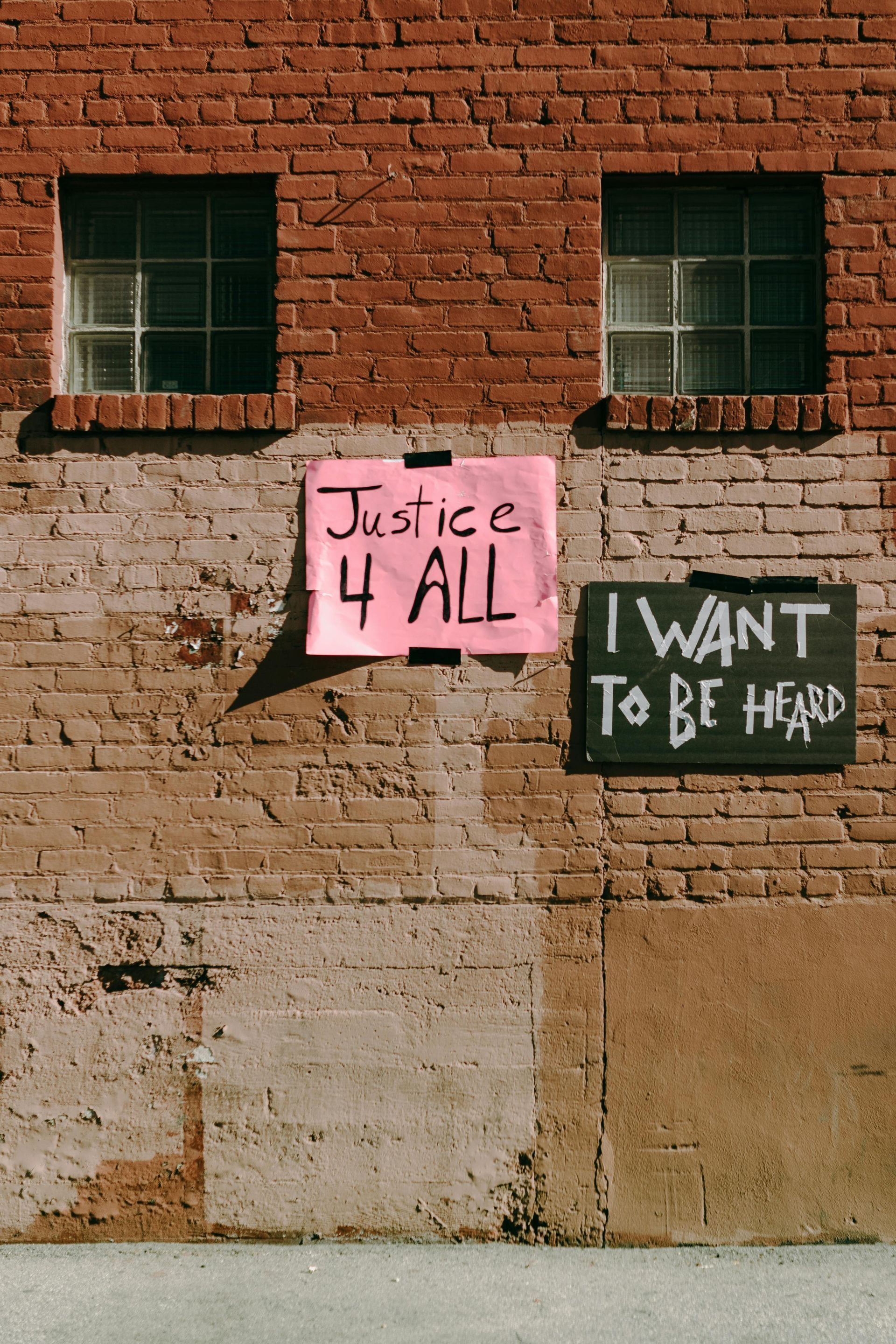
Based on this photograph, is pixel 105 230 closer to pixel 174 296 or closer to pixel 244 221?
pixel 174 296

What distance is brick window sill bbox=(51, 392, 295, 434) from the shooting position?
150 inches

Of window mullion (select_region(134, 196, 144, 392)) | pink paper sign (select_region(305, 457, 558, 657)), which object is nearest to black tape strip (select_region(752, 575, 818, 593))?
pink paper sign (select_region(305, 457, 558, 657))

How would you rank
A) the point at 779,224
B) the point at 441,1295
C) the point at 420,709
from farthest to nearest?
the point at 779,224 → the point at 420,709 → the point at 441,1295

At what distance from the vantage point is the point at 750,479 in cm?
385

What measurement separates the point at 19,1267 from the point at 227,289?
3.64 metres

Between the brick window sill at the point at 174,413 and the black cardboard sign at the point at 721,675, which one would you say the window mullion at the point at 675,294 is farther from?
the brick window sill at the point at 174,413

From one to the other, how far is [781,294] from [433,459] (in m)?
1.54

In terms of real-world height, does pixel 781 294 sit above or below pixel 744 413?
above

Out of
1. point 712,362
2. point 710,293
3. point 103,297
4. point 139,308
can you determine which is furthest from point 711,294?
point 103,297

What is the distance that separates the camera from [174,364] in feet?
13.3

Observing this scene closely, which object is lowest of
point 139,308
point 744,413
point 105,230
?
point 744,413

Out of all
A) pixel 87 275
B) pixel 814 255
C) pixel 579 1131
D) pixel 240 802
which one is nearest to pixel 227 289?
pixel 87 275

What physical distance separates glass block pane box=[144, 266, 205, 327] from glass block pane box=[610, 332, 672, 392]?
5.35 feet

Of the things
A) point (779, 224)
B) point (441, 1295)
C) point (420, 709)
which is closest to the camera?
point (441, 1295)
